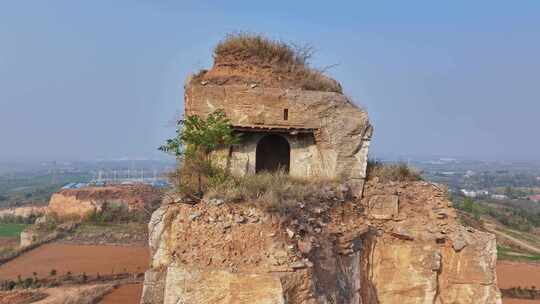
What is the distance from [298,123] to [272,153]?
323 centimetres

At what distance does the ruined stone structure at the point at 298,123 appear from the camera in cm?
979

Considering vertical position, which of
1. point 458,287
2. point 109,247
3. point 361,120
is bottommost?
point 109,247

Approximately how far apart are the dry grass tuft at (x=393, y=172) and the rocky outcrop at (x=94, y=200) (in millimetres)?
36113

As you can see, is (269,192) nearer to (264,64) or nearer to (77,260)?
(264,64)

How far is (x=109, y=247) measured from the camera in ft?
116

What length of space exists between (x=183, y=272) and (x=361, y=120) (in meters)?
5.67

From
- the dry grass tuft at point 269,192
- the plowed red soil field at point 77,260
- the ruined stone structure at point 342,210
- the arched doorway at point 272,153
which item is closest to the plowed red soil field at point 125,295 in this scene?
the plowed red soil field at point 77,260

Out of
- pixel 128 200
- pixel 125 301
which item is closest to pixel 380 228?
pixel 125 301

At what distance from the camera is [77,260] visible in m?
30.8

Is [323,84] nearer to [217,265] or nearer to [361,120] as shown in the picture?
[361,120]

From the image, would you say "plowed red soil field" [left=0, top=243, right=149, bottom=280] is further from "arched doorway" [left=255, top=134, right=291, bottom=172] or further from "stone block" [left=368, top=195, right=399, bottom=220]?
"stone block" [left=368, top=195, right=399, bottom=220]

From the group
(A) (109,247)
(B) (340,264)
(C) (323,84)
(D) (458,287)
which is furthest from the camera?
(A) (109,247)

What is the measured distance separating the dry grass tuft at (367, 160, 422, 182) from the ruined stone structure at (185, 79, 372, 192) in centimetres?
83

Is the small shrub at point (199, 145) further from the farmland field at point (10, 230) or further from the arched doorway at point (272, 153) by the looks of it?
the farmland field at point (10, 230)
